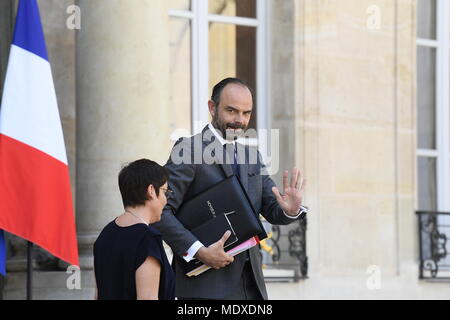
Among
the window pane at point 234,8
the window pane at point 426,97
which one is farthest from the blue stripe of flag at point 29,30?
the window pane at point 426,97

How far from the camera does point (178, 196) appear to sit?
205 inches

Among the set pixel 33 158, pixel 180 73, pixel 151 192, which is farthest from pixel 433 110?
pixel 151 192

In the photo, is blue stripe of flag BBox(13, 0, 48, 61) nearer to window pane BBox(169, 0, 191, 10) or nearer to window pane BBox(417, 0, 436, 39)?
window pane BBox(169, 0, 191, 10)

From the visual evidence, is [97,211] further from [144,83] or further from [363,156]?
[363,156]

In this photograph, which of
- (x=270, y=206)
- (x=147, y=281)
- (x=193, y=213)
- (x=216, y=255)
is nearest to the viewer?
(x=147, y=281)

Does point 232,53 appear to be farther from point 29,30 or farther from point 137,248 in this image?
point 137,248

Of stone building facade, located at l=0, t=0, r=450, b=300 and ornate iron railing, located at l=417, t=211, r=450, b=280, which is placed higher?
stone building facade, located at l=0, t=0, r=450, b=300

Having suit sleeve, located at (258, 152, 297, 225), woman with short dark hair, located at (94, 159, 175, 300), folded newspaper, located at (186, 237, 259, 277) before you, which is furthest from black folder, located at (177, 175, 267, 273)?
woman with short dark hair, located at (94, 159, 175, 300)

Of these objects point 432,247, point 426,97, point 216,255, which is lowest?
point 432,247

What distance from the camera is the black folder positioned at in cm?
507

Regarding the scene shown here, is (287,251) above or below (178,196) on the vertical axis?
below

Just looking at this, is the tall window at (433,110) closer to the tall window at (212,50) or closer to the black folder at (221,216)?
the tall window at (212,50)

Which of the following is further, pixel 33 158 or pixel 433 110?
pixel 433 110

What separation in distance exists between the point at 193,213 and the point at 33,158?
2261 mm
